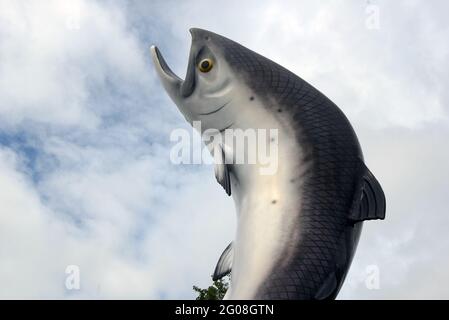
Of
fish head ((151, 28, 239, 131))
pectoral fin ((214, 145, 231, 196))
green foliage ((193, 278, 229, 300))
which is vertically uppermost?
fish head ((151, 28, 239, 131))

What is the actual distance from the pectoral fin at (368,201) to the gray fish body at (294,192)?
13 millimetres

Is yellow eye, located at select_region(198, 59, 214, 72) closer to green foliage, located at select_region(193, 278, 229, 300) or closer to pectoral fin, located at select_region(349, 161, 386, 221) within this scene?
pectoral fin, located at select_region(349, 161, 386, 221)

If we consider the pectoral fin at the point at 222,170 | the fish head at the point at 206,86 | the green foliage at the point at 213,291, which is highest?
the fish head at the point at 206,86

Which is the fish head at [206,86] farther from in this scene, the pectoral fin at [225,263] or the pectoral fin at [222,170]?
the pectoral fin at [225,263]

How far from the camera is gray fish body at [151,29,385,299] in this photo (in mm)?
6844

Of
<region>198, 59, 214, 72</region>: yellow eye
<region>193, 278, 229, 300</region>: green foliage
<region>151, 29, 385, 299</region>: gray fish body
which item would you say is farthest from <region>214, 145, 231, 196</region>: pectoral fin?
<region>193, 278, 229, 300</region>: green foliage

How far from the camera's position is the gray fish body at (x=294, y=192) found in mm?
6844

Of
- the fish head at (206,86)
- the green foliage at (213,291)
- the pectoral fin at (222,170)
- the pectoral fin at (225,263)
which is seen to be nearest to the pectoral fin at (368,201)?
the pectoral fin at (222,170)

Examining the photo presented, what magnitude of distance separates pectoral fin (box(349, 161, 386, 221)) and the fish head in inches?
79.5

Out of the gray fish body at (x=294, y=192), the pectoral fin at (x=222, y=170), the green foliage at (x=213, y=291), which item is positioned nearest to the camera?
the gray fish body at (x=294, y=192)

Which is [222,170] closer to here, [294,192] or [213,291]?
[294,192]

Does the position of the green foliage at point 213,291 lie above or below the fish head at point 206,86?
below
